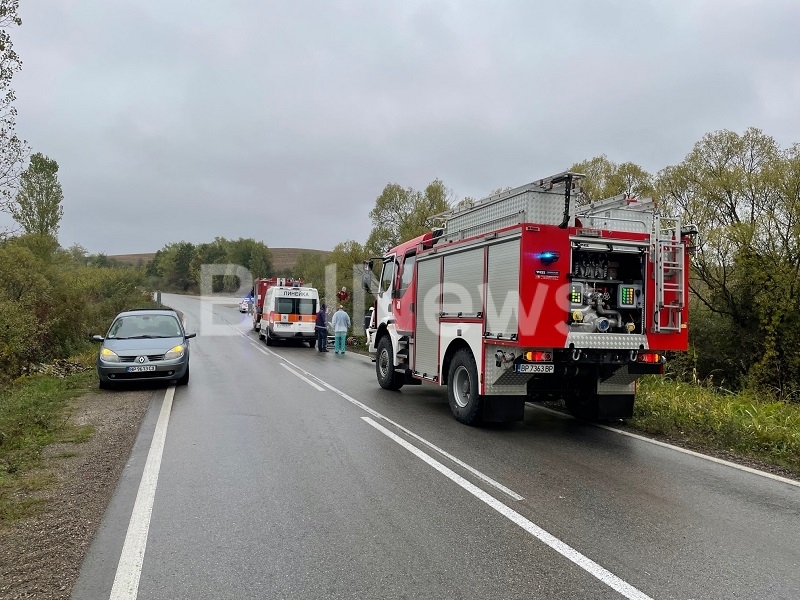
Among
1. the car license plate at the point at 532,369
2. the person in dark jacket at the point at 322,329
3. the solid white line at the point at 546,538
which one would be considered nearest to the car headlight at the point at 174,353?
the solid white line at the point at 546,538

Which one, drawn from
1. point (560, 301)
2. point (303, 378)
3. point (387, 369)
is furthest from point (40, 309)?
point (560, 301)

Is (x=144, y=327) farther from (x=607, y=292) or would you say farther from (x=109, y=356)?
(x=607, y=292)

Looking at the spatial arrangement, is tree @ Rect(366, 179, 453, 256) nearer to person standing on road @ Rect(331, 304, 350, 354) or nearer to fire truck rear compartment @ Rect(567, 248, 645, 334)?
person standing on road @ Rect(331, 304, 350, 354)

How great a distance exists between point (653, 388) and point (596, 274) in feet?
13.6

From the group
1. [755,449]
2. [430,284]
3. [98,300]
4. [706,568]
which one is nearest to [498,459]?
[706,568]

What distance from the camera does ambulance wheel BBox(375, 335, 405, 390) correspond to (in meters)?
11.7

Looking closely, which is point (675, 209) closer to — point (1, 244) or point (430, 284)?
point (430, 284)

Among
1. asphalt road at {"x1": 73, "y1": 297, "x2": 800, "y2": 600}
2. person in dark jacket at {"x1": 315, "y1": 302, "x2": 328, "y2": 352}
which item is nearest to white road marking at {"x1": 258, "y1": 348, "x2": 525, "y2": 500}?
asphalt road at {"x1": 73, "y1": 297, "x2": 800, "y2": 600}

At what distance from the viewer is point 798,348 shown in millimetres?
25047

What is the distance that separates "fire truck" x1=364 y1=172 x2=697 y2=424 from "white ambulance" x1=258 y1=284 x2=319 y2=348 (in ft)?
54.5

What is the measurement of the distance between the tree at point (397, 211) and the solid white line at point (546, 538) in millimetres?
35145

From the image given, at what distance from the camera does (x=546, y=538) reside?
4203mm

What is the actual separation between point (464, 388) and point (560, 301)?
2.14m

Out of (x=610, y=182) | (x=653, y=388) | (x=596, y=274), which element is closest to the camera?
(x=596, y=274)
